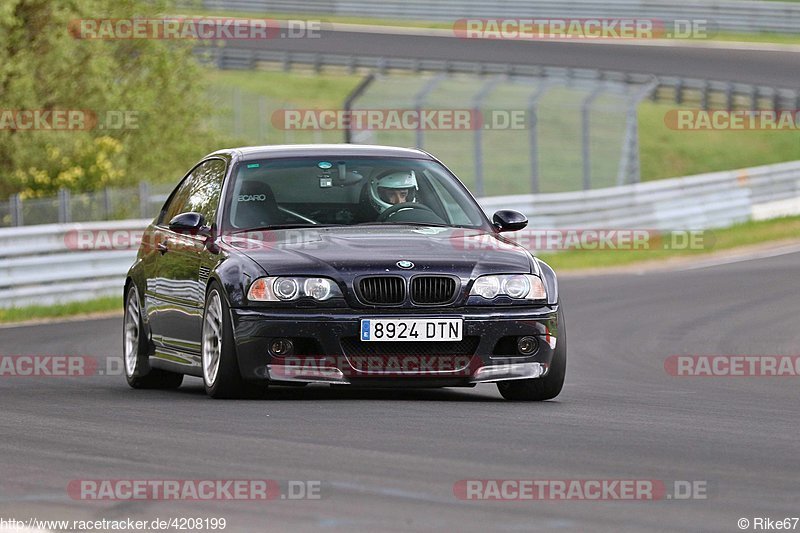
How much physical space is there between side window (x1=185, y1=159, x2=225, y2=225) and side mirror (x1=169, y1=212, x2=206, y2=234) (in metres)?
0.10

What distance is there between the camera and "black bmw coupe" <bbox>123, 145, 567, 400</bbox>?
30.4ft

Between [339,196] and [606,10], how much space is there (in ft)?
150

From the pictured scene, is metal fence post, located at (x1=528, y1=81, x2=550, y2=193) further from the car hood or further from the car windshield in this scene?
the car hood

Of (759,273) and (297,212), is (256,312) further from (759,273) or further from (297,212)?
(759,273)

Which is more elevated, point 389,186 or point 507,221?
point 389,186

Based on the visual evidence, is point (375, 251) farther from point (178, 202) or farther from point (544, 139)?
point (544, 139)

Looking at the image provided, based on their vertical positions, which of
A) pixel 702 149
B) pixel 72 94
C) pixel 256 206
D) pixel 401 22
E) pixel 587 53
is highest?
pixel 256 206

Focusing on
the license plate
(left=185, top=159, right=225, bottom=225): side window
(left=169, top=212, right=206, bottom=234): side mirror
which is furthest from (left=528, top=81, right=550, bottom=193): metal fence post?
the license plate

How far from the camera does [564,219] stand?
26.7m

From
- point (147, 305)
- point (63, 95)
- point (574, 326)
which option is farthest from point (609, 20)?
point (147, 305)

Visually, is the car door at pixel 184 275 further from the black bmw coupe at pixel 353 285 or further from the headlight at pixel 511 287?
the headlight at pixel 511 287

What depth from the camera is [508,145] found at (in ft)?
151

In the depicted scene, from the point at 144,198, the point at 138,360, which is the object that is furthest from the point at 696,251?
the point at 138,360

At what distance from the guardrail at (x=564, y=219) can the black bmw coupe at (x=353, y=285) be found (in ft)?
32.5
